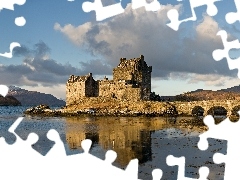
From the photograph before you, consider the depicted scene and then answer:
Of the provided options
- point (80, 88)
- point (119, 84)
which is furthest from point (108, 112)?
point (80, 88)

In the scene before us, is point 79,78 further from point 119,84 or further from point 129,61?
point 129,61

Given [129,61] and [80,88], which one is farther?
[129,61]

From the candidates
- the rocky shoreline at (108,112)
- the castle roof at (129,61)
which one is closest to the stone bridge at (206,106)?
the rocky shoreline at (108,112)

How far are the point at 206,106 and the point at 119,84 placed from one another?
15.8 metres

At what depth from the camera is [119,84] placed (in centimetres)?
6988

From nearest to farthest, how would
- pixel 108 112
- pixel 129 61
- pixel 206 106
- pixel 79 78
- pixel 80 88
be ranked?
1. pixel 206 106
2. pixel 108 112
3. pixel 80 88
4. pixel 129 61
5. pixel 79 78

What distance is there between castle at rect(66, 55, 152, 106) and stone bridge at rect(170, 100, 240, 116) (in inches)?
295

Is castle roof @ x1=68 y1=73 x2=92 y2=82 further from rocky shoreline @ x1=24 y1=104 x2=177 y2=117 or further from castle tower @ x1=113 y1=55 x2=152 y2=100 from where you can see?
rocky shoreline @ x1=24 y1=104 x2=177 y2=117

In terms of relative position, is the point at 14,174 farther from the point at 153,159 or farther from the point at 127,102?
the point at 127,102

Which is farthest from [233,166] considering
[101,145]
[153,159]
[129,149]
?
[101,145]

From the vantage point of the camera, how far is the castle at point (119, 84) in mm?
69500

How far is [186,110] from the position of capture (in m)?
63.2

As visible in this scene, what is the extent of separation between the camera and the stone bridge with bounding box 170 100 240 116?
58875mm

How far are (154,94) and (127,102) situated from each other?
787 centimetres
